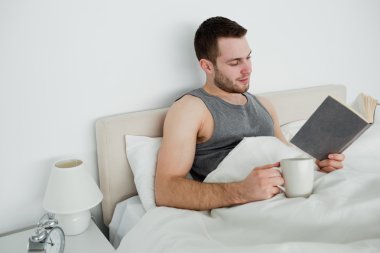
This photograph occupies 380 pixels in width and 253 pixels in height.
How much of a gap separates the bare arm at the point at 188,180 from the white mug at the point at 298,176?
0.13ft

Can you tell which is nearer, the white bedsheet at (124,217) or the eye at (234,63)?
the white bedsheet at (124,217)

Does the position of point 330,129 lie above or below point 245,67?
below

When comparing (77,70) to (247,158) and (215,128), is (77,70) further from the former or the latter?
(247,158)

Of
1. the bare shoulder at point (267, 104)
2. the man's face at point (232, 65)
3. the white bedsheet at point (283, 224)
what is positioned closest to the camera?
the white bedsheet at point (283, 224)

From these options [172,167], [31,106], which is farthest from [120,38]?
[172,167]

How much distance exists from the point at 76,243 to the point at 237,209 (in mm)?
530

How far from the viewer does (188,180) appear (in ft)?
3.51

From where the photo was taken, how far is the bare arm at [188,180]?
37.4 inches

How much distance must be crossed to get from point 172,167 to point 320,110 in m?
0.51

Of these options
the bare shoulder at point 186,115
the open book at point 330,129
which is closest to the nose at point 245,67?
the bare shoulder at point 186,115

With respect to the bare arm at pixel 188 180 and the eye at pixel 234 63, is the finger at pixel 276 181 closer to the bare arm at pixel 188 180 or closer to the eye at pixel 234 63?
the bare arm at pixel 188 180

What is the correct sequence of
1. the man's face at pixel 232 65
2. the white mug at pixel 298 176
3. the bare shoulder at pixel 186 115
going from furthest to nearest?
the man's face at pixel 232 65, the bare shoulder at pixel 186 115, the white mug at pixel 298 176

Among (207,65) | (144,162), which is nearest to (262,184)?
(144,162)

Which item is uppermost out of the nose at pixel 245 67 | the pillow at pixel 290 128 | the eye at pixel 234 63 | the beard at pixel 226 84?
the eye at pixel 234 63
